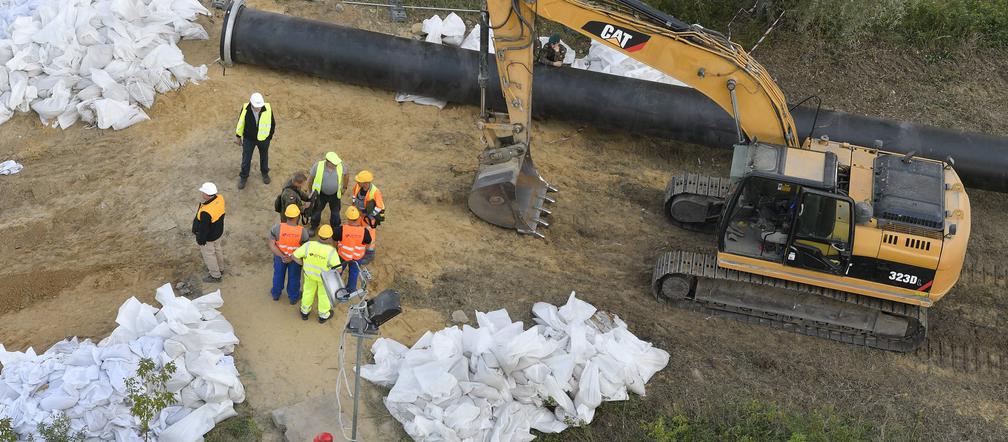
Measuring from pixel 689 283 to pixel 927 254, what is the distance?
2.54 metres

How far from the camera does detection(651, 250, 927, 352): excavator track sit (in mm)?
10523

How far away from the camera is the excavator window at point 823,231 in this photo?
9.97 meters

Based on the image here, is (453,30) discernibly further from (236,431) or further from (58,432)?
(58,432)

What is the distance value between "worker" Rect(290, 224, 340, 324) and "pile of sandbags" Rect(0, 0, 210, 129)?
4970 mm

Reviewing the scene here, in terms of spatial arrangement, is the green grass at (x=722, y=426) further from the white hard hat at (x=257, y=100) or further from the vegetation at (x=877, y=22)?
the vegetation at (x=877, y=22)

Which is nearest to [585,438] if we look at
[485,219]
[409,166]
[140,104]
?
[485,219]

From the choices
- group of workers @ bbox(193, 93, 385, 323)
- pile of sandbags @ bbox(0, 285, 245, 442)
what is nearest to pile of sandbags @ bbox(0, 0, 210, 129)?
group of workers @ bbox(193, 93, 385, 323)

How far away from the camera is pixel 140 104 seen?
13359 millimetres

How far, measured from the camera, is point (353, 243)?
9883 millimetres

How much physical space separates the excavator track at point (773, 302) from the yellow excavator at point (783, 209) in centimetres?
1

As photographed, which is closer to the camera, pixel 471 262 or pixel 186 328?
pixel 186 328

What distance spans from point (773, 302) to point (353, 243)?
4841mm

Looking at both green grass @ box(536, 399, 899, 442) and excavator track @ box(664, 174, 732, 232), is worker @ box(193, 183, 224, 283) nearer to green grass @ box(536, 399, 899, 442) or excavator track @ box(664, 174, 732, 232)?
green grass @ box(536, 399, 899, 442)

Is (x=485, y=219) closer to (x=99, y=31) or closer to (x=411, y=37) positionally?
(x=411, y=37)
